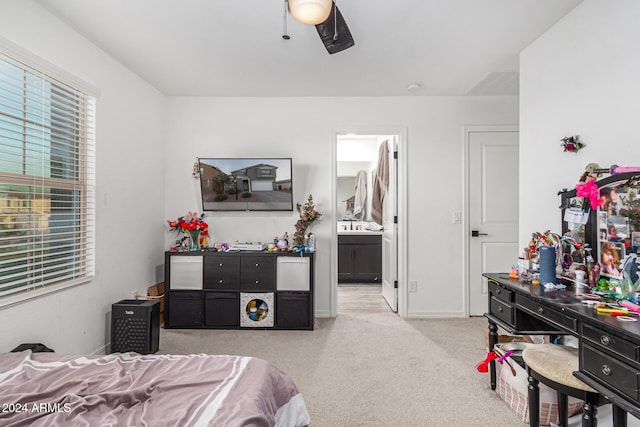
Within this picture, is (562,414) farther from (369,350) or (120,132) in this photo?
(120,132)

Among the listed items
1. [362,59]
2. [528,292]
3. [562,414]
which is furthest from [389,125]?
[562,414]

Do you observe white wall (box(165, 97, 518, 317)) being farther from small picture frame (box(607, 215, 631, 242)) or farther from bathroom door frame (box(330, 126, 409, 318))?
small picture frame (box(607, 215, 631, 242))

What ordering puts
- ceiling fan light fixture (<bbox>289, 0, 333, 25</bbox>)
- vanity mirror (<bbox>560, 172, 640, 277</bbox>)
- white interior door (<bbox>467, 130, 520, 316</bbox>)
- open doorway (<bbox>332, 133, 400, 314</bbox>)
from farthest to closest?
open doorway (<bbox>332, 133, 400, 314</bbox>)
white interior door (<bbox>467, 130, 520, 316</bbox>)
vanity mirror (<bbox>560, 172, 640, 277</bbox>)
ceiling fan light fixture (<bbox>289, 0, 333, 25</bbox>)

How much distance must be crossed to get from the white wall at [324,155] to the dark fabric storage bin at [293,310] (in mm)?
468

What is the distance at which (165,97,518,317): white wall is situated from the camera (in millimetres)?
4039

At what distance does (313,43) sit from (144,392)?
8.31ft

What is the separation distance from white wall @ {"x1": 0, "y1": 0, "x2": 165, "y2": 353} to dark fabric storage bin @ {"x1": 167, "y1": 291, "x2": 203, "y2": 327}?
0.36 meters

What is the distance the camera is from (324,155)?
13.3 ft

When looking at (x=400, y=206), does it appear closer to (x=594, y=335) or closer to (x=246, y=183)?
(x=246, y=183)

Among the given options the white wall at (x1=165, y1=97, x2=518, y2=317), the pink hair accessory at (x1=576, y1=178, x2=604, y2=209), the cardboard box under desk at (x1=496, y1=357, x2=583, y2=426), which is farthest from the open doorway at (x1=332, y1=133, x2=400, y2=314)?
the pink hair accessory at (x1=576, y1=178, x2=604, y2=209)

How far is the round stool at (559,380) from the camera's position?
162cm

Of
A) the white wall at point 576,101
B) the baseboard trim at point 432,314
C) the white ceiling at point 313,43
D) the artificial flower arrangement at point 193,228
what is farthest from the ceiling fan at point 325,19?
the baseboard trim at point 432,314

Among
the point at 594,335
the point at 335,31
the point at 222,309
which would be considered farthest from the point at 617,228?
the point at 222,309

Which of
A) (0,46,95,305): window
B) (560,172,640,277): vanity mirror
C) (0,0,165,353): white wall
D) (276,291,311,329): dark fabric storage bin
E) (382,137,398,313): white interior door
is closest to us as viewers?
(560,172,640,277): vanity mirror
